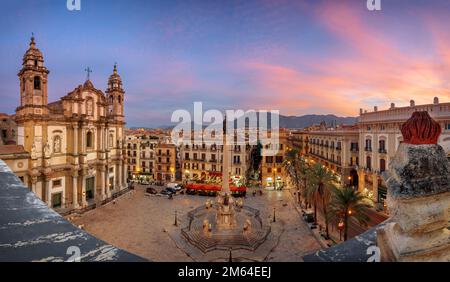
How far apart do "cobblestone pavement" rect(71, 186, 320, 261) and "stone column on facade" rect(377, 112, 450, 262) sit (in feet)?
62.7

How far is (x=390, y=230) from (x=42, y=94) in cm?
3828

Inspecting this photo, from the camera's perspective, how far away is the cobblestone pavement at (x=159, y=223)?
69.6ft

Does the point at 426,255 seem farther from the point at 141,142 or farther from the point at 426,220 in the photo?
the point at 141,142

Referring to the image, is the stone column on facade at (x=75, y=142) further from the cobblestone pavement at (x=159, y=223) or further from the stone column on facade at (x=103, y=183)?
the cobblestone pavement at (x=159, y=223)

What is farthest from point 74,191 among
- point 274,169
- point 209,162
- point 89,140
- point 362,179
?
point 362,179

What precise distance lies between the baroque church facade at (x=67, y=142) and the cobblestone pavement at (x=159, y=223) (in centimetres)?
423

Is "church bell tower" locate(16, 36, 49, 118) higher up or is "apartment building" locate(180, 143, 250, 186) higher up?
"church bell tower" locate(16, 36, 49, 118)

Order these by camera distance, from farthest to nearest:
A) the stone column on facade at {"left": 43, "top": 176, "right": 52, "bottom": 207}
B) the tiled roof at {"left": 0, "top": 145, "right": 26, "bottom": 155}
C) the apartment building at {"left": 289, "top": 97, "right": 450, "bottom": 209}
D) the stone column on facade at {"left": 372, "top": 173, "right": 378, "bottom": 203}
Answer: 1. the stone column on facade at {"left": 372, "top": 173, "right": 378, "bottom": 203}
2. the stone column on facade at {"left": 43, "top": 176, "right": 52, "bottom": 207}
3. the tiled roof at {"left": 0, "top": 145, "right": 26, "bottom": 155}
4. the apartment building at {"left": 289, "top": 97, "right": 450, "bottom": 209}

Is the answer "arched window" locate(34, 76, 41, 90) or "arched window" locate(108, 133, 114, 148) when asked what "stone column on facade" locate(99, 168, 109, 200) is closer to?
"arched window" locate(108, 133, 114, 148)

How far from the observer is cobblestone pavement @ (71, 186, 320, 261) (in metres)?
21.2

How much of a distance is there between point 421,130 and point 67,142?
40139 millimetres

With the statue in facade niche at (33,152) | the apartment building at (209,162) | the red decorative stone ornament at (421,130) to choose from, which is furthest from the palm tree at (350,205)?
the statue in facade niche at (33,152)


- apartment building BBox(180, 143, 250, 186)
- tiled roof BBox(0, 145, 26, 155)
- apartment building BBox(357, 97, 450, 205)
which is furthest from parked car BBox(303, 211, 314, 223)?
tiled roof BBox(0, 145, 26, 155)
